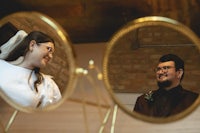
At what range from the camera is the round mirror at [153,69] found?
2.54 feet

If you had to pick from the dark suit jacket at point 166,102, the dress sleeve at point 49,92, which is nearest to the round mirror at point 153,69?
the dark suit jacket at point 166,102

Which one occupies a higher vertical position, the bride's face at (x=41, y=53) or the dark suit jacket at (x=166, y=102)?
the bride's face at (x=41, y=53)

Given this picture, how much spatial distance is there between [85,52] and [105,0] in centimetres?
14

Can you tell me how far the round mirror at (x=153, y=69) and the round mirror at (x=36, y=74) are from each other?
3.3 inches

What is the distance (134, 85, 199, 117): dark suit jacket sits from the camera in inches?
31.0

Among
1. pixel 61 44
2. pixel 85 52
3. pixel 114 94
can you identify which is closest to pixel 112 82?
pixel 114 94

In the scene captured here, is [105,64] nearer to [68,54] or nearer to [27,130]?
[68,54]

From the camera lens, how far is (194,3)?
1006mm

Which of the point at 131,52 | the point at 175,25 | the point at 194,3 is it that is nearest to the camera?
the point at 175,25

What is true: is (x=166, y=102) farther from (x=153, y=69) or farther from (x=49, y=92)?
(x=49, y=92)

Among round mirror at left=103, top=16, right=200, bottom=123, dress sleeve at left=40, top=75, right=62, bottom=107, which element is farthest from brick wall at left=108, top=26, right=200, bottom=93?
dress sleeve at left=40, top=75, right=62, bottom=107

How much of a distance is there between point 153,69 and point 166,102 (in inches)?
3.0

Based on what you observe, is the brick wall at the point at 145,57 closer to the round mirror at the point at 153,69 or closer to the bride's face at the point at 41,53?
the round mirror at the point at 153,69

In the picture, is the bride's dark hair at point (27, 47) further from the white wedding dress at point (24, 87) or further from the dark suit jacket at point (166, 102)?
the dark suit jacket at point (166, 102)
